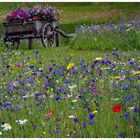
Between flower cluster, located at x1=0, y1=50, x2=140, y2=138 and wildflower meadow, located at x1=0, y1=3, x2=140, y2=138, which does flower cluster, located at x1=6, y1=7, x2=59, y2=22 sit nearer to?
wildflower meadow, located at x1=0, y1=3, x2=140, y2=138

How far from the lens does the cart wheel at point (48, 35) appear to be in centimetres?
1531

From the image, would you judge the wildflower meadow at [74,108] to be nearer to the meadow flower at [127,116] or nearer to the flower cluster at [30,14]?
the meadow flower at [127,116]

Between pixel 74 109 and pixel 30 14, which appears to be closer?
pixel 74 109

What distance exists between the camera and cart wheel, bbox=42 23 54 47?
1531 centimetres

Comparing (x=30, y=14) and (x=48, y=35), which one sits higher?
(x=30, y=14)

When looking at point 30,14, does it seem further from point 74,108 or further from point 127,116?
point 127,116

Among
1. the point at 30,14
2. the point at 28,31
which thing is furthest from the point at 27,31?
the point at 30,14

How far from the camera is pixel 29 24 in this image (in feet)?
49.2

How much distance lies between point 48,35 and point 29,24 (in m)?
0.90

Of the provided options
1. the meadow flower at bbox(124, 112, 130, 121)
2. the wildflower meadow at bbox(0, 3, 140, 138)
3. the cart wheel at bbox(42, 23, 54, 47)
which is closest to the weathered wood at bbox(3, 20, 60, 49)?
the cart wheel at bbox(42, 23, 54, 47)

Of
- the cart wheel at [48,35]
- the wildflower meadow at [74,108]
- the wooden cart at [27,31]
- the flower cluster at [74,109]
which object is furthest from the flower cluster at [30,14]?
the flower cluster at [74,109]

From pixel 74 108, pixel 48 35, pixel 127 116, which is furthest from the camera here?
pixel 48 35

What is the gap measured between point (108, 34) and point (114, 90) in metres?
9.12

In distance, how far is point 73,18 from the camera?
1031 inches
